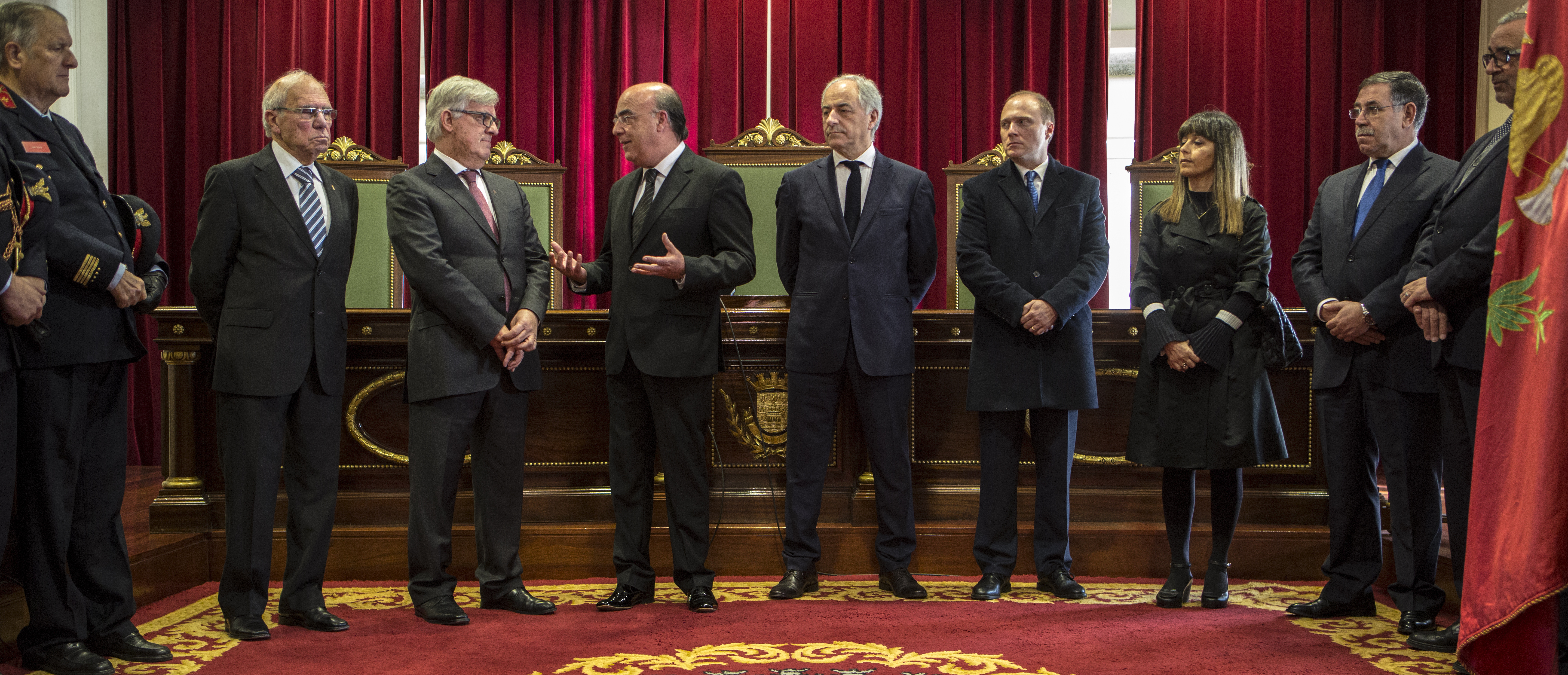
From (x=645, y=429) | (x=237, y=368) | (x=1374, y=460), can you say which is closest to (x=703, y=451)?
(x=645, y=429)

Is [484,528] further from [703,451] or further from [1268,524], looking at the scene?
[1268,524]

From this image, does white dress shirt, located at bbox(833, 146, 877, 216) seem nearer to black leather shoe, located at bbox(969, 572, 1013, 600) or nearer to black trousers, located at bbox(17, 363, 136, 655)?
black leather shoe, located at bbox(969, 572, 1013, 600)

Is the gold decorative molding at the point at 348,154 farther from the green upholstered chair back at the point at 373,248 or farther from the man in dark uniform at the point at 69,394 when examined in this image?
the man in dark uniform at the point at 69,394

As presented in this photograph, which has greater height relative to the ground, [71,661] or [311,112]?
[311,112]

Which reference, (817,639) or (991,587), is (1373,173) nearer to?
(991,587)

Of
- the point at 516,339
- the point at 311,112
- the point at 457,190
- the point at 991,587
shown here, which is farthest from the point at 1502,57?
the point at 311,112

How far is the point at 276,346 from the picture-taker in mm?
2635

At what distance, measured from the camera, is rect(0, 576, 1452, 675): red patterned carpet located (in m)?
2.36

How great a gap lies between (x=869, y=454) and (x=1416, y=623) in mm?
1473

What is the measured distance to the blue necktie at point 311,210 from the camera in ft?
8.95

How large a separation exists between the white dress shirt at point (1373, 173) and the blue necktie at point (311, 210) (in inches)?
104

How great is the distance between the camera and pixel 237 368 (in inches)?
103

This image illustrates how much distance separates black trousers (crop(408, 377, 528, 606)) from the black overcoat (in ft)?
5.81

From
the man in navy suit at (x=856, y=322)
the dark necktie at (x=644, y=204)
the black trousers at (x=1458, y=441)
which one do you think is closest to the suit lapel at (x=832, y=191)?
the man in navy suit at (x=856, y=322)
